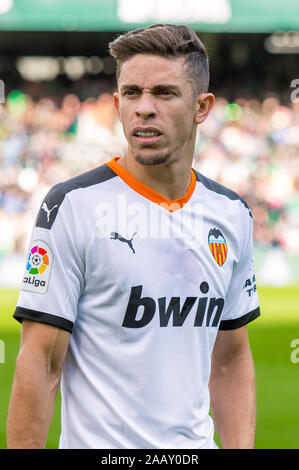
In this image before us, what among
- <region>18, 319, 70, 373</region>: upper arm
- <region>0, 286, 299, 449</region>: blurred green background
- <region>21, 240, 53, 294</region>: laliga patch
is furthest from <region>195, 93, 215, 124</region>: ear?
<region>0, 286, 299, 449</region>: blurred green background

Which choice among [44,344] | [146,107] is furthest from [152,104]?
[44,344]

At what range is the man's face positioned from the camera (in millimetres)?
2738

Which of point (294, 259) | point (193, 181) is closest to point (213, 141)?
point (294, 259)

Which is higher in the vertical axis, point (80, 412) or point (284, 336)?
point (80, 412)

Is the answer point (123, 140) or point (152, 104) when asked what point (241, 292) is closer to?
point (152, 104)

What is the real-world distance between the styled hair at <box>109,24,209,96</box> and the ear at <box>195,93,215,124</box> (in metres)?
0.03

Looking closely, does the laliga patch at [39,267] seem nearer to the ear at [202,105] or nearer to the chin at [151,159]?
the chin at [151,159]

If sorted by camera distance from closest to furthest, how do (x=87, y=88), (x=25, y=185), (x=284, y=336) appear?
1. (x=284, y=336)
2. (x=25, y=185)
3. (x=87, y=88)

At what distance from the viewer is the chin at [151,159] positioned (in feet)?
9.12

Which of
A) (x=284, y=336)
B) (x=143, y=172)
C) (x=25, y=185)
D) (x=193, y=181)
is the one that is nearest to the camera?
(x=143, y=172)

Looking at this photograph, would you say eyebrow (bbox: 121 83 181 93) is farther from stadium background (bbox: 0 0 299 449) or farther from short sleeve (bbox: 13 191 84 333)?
stadium background (bbox: 0 0 299 449)
